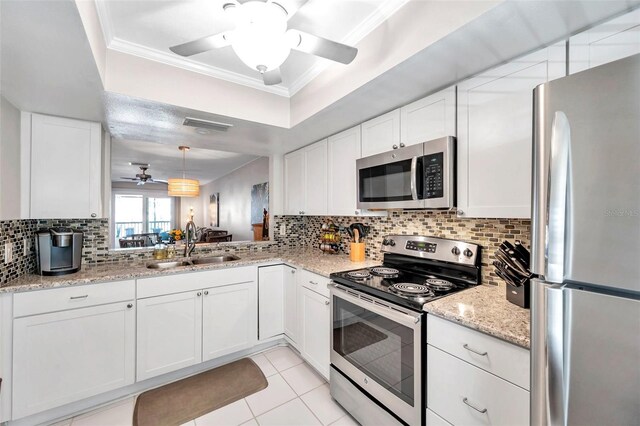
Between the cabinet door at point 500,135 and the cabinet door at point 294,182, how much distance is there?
1.83 metres

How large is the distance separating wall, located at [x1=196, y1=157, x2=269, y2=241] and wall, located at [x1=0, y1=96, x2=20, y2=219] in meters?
3.31

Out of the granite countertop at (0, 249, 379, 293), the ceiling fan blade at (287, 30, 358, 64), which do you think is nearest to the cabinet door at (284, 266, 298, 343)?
the granite countertop at (0, 249, 379, 293)

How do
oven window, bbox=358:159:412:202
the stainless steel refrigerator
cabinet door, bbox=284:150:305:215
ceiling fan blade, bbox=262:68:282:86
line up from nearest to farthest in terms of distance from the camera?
the stainless steel refrigerator < ceiling fan blade, bbox=262:68:282:86 < oven window, bbox=358:159:412:202 < cabinet door, bbox=284:150:305:215

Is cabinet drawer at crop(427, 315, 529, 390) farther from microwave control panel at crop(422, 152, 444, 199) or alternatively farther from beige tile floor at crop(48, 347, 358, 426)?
beige tile floor at crop(48, 347, 358, 426)

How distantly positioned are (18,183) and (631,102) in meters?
3.11

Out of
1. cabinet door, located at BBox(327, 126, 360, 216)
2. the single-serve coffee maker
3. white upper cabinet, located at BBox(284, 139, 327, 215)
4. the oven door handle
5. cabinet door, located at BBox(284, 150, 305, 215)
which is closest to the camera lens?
the oven door handle

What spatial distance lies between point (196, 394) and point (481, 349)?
80.0 inches

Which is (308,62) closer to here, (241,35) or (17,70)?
(241,35)

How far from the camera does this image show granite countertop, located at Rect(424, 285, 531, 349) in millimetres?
1044

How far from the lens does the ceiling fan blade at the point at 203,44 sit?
1.23 metres

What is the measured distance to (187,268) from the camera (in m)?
2.25

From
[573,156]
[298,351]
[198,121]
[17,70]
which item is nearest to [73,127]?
[17,70]

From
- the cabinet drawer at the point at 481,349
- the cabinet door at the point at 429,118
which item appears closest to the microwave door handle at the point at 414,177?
the cabinet door at the point at 429,118

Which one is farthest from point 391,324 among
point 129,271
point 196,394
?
point 129,271
